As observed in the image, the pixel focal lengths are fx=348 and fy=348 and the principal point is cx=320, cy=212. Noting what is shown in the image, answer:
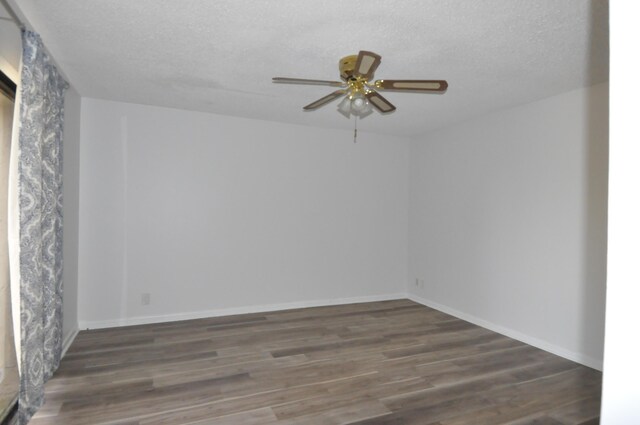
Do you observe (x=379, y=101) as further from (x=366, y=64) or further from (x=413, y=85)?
(x=366, y=64)

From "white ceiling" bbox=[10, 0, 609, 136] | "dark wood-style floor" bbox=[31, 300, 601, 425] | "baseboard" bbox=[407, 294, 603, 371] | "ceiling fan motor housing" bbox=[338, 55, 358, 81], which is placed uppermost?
"white ceiling" bbox=[10, 0, 609, 136]

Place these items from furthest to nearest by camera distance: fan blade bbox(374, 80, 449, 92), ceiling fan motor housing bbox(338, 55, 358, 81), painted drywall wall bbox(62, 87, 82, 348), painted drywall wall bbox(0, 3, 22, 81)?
painted drywall wall bbox(62, 87, 82, 348) < ceiling fan motor housing bbox(338, 55, 358, 81) < fan blade bbox(374, 80, 449, 92) < painted drywall wall bbox(0, 3, 22, 81)

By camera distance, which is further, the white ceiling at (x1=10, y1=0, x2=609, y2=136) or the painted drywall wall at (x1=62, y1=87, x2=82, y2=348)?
the painted drywall wall at (x1=62, y1=87, x2=82, y2=348)

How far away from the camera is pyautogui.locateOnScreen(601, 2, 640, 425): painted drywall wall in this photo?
557 mm

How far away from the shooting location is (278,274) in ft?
15.4

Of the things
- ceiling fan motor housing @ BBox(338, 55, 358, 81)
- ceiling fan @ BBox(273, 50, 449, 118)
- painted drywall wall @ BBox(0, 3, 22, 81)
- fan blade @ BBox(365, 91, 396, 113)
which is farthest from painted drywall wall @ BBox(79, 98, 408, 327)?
ceiling fan motor housing @ BBox(338, 55, 358, 81)

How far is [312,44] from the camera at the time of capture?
2439mm

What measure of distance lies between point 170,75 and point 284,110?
1364 millimetres

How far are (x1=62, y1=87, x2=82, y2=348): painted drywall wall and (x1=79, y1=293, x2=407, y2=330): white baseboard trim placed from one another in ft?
0.97

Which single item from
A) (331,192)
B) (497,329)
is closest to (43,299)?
(331,192)

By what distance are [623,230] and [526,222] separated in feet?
11.7

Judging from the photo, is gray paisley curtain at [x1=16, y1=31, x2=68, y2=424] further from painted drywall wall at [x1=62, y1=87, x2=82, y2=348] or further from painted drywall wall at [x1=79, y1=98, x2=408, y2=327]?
painted drywall wall at [x1=79, y1=98, x2=408, y2=327]

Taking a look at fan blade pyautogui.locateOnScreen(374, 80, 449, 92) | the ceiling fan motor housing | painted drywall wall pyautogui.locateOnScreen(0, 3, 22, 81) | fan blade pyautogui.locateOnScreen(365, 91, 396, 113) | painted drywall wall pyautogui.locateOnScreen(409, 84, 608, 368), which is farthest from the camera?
painted drywall wall pyautogui.locateOnScreen(409, 84, 608, 368)

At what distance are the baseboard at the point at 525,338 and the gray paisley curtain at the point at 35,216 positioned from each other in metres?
4.19
